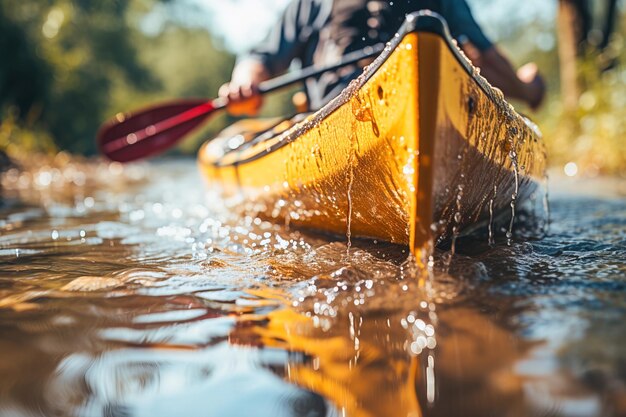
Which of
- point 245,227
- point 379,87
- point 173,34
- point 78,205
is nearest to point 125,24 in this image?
point 78,205

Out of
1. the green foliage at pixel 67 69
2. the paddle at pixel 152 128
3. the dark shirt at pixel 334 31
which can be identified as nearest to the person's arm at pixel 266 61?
the dark shirt at pixel 334 31

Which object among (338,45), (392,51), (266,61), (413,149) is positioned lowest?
(413,149)

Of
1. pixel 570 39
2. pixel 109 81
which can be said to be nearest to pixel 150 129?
pixel 570 39

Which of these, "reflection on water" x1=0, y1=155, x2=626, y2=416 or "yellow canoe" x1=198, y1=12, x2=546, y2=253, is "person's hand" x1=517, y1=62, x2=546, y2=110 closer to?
"yellow canoe" x1=198, y1=12, x2=546, y2=253

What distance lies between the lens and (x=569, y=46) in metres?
6.77

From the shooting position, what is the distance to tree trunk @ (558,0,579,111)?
6629 millimetres

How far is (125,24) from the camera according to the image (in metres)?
16.8

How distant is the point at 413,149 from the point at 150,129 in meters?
3.58

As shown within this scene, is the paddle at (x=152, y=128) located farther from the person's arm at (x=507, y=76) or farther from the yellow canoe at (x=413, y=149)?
the yellow canoe at (x=413, y=149)

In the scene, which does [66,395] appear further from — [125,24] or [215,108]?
[125,24]

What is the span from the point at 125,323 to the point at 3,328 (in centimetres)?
29

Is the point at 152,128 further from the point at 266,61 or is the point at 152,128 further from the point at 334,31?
the point at 334,31

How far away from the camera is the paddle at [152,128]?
428 centimetres

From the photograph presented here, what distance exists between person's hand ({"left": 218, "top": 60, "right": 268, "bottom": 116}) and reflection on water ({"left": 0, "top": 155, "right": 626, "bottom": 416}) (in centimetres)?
162
